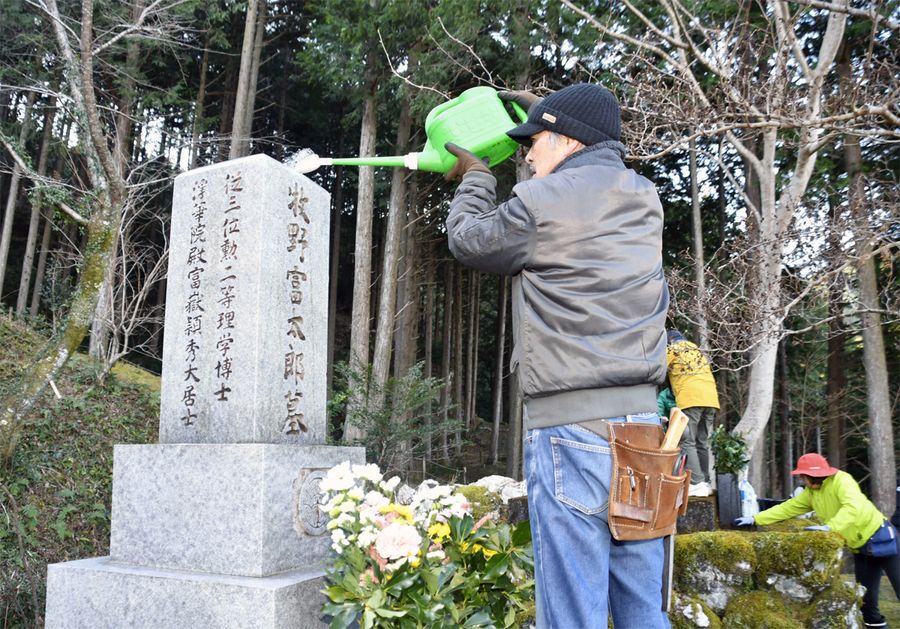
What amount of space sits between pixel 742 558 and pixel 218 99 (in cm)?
1810

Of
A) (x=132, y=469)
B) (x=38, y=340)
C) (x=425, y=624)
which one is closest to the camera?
(x=425, y=624)

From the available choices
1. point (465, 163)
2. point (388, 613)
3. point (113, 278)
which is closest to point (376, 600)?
point (388, 613)

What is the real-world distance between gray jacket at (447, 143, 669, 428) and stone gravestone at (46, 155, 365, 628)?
159cm

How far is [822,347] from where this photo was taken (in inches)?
741

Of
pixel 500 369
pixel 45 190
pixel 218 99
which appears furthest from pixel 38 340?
pixel 500 369

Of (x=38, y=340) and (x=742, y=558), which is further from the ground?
(x=38, y=340)

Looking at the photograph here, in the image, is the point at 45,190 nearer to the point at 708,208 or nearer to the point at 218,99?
the point at 218,99

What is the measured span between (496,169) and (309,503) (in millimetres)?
10363

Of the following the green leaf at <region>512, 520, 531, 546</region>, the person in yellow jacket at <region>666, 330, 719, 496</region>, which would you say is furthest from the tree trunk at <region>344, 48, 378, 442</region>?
the green leaf at <region>512, 520, 531, 546</region>

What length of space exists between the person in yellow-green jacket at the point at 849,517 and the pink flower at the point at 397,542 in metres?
3.50

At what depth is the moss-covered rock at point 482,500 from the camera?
17.2 ft

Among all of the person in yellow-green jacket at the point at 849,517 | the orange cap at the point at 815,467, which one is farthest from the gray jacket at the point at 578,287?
the orange cap at the point at 815,467

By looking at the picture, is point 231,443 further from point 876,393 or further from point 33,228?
point 33,228

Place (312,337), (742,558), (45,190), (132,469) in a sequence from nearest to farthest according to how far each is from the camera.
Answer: (132,469) → (312,337) → (742,558) → (45,190)
